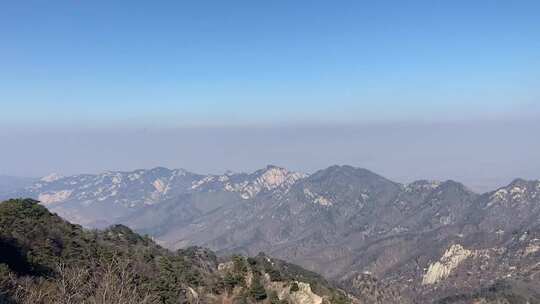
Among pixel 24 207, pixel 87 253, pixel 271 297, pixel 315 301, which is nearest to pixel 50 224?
pixel 24 207

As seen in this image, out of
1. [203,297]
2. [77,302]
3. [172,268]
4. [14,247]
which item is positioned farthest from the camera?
[172,268]

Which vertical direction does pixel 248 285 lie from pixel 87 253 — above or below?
below

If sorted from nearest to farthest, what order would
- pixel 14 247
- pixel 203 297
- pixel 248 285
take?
pixel 14 247 < pixel 203 297 < pixel 248 285

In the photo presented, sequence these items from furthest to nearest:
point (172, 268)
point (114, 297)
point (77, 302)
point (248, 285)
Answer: point (172, 268), point (248, 285), point (77, 302), point (114, 297)

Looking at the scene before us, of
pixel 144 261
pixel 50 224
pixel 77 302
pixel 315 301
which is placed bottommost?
pixel 315 301

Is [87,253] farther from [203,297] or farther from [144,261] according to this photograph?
[203,297]

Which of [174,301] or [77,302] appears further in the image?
[174,301]

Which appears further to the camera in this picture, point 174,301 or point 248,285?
point 248,285

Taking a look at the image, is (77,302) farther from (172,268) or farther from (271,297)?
(172,268)

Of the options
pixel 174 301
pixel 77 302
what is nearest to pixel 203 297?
pixel 174 301
